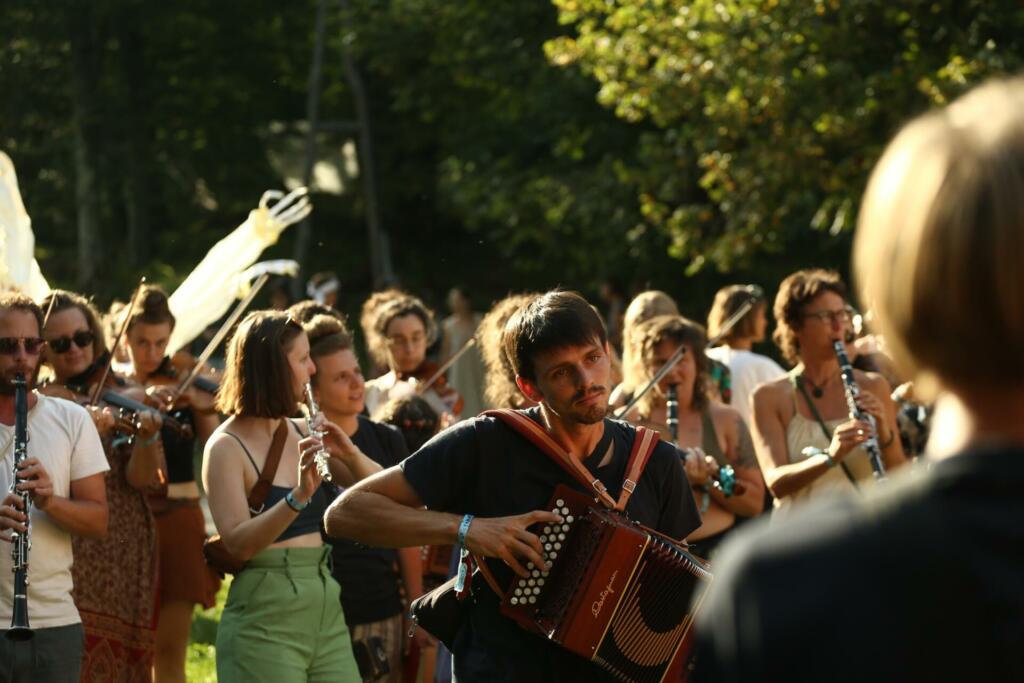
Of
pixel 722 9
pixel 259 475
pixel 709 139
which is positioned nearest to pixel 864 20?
pixel 722 9

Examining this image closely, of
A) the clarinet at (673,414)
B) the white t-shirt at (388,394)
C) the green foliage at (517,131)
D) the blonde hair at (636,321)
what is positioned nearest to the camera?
the clarinet at (673,414)

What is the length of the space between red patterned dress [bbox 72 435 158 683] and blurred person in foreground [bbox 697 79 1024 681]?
522 centimetres

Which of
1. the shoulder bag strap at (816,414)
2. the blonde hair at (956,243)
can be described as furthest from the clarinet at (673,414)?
the blonde hair at (956,243)

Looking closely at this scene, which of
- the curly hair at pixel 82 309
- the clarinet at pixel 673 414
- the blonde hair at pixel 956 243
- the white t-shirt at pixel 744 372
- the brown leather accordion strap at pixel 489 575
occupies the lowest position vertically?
the white t-shirt at pixel 744 372

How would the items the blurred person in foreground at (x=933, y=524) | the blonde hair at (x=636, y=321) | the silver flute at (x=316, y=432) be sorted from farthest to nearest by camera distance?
the blonde hair at (x=636, y=321) → the silver flute at (x=316, y=432) → the blurred person in foreground at (x=933, y=524)

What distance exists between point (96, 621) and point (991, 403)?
5.42 m

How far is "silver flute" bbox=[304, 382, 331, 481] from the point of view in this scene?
593 centimetres

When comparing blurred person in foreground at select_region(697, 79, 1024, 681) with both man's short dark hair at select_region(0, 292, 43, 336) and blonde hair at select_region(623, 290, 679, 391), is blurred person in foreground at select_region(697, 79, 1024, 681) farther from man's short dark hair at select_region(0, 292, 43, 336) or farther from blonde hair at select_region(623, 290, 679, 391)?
blonde hair at select_region(623, 290, 679, 391)

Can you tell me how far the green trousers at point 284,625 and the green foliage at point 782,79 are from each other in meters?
9.93

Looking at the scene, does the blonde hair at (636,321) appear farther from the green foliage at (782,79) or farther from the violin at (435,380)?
the green foliage at (782,79)

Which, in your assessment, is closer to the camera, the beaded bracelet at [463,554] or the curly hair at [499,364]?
the beaded bracelet at [463,554]

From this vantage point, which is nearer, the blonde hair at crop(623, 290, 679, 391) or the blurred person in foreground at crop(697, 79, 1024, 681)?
the blurred person in foreground at crop(697, 79, 1024, 681)

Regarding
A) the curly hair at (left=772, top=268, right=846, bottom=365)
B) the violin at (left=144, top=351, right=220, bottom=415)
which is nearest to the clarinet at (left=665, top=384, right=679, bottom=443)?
the curly hair at (left=772, top=268, right=846, bottom=365)

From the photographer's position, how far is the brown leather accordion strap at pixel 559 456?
4555 millimetres
